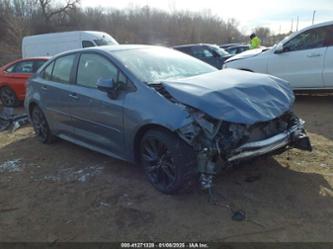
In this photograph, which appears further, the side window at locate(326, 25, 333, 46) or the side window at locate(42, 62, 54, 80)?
the side window at locate(326, 25, 333, 46)

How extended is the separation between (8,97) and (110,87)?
24.3 feet

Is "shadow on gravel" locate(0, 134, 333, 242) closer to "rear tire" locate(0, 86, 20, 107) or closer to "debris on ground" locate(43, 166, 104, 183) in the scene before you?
"debris on ground" locate(43, 166, 104, 183)

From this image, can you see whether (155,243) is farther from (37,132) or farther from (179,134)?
(37,132)

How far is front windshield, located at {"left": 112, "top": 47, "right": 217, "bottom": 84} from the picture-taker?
4379 mm

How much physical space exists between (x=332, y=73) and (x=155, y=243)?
604 centimetres

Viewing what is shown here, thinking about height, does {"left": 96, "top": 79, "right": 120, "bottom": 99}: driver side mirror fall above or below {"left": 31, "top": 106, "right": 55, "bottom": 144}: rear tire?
above

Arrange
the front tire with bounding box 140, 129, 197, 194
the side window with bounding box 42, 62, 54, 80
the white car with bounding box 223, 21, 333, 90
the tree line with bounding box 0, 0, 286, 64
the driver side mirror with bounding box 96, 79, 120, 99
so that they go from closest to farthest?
the front tire with bounding box 140, 129, 197, 194 < the driver side mirror with bounding box 96, 79, 120, 99 < the side window with bounding box 42, 62, 54, 80 < the white car with bounding box 223, 21, 333, 90 < the tree line with bounding box 0, 0, 286, 64

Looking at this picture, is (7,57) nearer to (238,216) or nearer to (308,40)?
(308,40)

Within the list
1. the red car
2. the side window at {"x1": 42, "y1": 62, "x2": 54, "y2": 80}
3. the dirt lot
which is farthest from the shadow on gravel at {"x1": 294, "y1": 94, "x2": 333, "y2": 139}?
the red car

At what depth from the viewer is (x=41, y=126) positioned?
6316 millimetres

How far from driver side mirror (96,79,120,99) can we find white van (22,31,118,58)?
11347 mm

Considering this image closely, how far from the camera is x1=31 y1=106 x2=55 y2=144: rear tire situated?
619 cm

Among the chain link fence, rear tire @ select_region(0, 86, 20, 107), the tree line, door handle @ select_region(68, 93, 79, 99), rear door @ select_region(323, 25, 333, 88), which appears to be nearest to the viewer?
door handle @ select_region(68, 93, 79, 99)

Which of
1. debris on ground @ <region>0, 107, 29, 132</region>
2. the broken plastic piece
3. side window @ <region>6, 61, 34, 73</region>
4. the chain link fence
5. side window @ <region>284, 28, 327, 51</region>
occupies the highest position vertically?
side window @ <region>284, 28, 327, 51</region>
